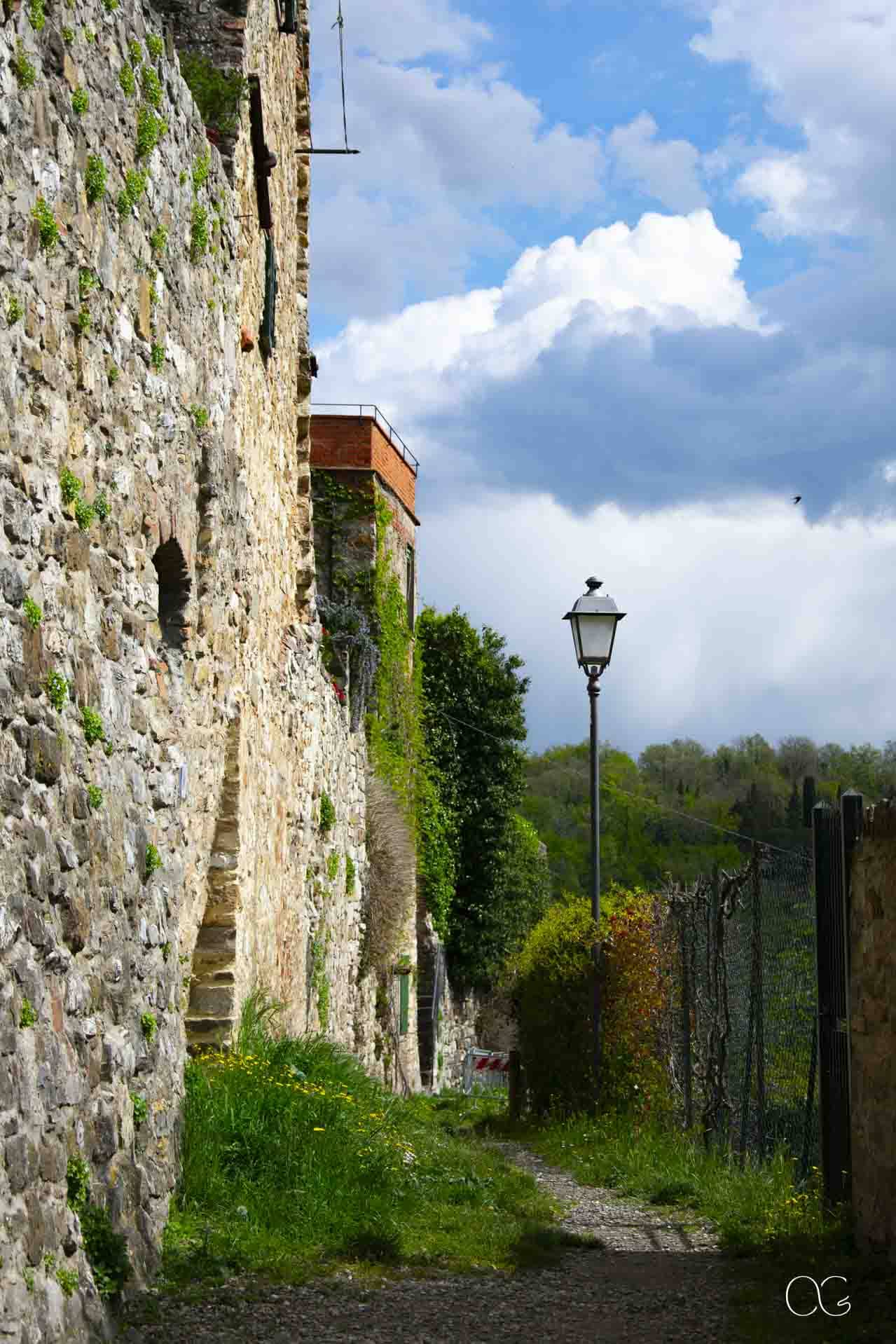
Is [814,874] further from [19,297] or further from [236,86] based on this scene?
[236,86]

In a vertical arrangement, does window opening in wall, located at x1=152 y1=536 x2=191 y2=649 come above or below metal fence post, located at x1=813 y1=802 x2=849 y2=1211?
above

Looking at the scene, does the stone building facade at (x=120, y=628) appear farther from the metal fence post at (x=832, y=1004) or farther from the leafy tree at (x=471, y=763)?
the leafy tree at (x=471, y=763)

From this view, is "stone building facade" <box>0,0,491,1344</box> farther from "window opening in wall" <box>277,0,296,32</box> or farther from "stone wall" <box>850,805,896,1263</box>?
"stone wall" <box>850,805,896,1263</box>

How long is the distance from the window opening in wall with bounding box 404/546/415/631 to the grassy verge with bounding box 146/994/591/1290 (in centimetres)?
1650

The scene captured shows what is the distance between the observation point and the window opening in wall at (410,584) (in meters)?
25.3

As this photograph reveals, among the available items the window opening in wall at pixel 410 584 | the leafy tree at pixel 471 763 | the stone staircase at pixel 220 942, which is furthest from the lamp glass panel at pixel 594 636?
the leafy tree at pixel 471 763

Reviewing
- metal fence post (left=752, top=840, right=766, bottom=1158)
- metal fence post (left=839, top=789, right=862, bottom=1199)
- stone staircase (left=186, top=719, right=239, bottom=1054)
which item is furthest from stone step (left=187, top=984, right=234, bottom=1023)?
metal fence post (left=839, top=789, right=862, bottom=1199)

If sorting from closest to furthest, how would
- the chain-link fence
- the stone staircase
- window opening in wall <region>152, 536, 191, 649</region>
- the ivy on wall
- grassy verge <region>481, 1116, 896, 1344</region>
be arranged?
grassy verge <region>481, 1116, 896, 1344</region> → window opening in wall <region>152, 536, 191, 649</region> → the chain-link fence → the stone staircase → the ivy on wall

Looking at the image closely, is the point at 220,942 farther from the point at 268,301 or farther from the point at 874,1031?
the point at 268,301

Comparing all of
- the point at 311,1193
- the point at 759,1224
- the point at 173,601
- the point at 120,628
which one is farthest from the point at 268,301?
the point at 759,1224

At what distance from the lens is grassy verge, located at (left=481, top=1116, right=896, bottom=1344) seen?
5742 millimetres

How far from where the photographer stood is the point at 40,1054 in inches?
185

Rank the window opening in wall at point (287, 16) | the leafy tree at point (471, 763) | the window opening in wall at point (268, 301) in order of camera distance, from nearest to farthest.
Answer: the window opening in wall at point (268, 301) → the window opening in wall at point (287, 16) → the leafy tree at point (471, 763)

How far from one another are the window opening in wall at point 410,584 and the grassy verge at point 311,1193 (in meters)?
16.5
